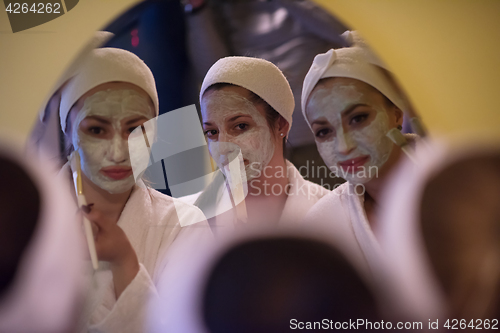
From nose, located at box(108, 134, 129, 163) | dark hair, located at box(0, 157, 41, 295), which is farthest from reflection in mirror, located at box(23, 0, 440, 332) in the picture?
dark hair, located at box(0, 157, 41, 295)

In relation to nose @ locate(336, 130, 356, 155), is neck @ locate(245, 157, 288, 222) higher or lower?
lower

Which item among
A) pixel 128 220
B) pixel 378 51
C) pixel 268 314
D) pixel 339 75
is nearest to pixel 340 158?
pixel 339 75

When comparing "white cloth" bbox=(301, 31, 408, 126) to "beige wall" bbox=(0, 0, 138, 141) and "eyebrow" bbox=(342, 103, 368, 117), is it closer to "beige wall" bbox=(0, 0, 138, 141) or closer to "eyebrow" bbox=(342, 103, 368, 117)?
"eyebrow" bbox=(342, 103, 368, 117)

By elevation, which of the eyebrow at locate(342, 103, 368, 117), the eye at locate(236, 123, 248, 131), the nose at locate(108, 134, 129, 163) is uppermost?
the nose at locate(108, 134, 129, 163)

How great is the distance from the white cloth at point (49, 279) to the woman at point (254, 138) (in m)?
0.33

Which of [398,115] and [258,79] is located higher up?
[258,79]

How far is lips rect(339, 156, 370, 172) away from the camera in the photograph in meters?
0.94

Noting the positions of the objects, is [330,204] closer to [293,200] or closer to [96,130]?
[293,200]

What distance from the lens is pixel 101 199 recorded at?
94 centimetres

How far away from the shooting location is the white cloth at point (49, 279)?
906 mm

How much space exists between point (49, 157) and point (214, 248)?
0.50m

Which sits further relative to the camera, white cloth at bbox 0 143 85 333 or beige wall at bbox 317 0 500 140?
beige wall at bbox 317 0 500 140

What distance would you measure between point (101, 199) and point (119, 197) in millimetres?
44

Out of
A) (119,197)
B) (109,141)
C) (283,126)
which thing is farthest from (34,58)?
(283,126)
